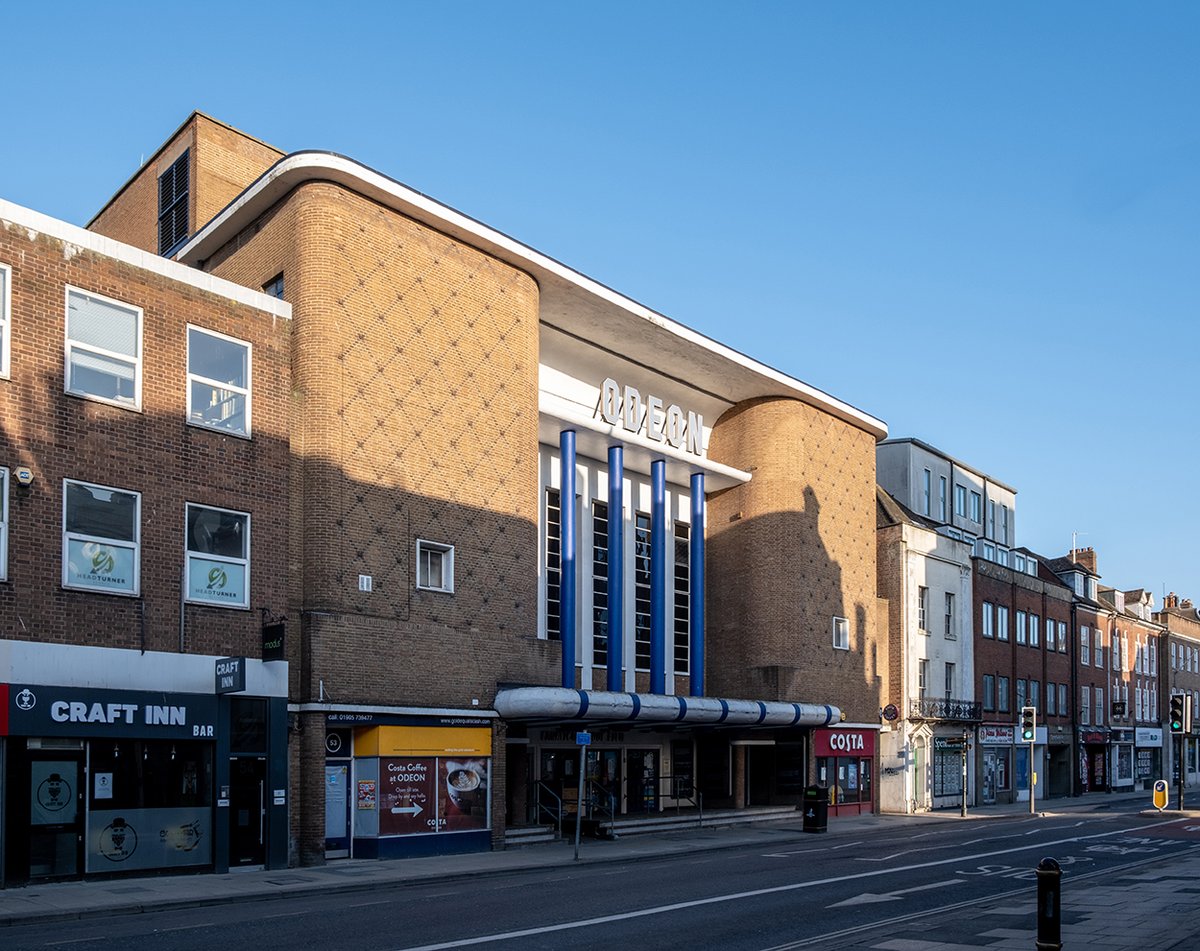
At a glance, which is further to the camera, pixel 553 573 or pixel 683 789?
pixel 683 789

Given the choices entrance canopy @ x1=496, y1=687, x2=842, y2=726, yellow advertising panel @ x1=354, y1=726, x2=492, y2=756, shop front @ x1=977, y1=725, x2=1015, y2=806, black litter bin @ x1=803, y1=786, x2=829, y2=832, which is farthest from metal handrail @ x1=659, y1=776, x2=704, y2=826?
shop front @ x1=977, y1=725, x2=1015, y2=806

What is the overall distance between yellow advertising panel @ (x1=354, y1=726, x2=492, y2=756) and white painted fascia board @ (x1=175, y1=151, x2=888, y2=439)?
1096 cm

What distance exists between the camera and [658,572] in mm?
37844

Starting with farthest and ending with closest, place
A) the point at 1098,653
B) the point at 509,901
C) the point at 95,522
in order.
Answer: the point at 1098,653
the point at 95,522
the point at 509,901

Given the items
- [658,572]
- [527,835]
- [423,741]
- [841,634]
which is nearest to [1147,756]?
[841,634]

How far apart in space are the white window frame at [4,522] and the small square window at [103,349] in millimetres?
1908

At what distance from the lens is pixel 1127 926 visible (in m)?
15.2

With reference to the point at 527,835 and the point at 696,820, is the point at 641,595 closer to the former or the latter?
the point at 696,820

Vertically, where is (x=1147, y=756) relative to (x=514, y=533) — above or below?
below

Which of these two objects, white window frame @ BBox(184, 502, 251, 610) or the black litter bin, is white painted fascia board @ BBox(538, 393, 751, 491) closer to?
the black litter bin

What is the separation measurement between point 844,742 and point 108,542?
27.8 m

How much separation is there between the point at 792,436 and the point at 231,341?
2174 centimetres

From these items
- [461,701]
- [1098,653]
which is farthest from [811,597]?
[1098,653]

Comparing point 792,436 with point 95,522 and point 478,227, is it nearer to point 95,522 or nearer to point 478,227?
point 478,227
